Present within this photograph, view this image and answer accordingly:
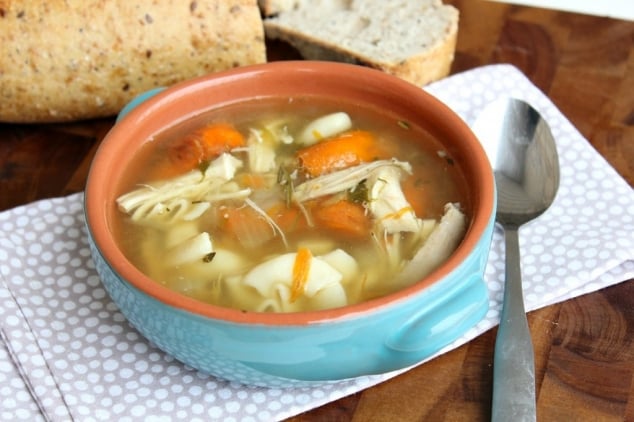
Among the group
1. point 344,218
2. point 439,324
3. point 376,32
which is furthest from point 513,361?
A: point 376,32

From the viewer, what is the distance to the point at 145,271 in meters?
1.61

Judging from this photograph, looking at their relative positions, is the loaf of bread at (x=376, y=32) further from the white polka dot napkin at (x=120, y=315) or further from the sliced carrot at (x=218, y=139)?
the sliced carrot at (x=218, y=139)

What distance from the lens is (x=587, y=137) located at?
2.24m

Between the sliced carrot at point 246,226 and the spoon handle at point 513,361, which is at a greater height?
the sliced carrot at point 246,226

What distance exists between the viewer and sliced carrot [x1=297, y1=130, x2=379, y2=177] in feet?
5.95

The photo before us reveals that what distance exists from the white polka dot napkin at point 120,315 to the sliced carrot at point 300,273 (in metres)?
0.20

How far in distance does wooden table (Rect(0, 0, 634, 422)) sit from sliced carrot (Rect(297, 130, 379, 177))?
442mm

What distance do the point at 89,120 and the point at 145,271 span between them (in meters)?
0.88

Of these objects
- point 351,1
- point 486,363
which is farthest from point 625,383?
point 351,1

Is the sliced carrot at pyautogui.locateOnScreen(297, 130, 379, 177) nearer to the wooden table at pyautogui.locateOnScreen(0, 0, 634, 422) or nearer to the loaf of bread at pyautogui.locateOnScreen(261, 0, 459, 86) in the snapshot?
the wooden table at pyautogui.locateOnScreen(0, 0, 634, 422)

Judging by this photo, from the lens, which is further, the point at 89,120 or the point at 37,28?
the point at 89,120

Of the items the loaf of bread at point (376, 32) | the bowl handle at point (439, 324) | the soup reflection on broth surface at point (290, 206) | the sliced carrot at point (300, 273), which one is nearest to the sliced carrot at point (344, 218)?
the soup reflection on broth surface at point (290, 206)

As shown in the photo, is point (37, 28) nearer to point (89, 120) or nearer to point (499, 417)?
point (89, 120)

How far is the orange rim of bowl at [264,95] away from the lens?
1440 millimetres
